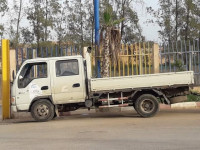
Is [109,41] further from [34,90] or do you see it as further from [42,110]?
[42,110]

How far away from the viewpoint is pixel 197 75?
15.7 metres

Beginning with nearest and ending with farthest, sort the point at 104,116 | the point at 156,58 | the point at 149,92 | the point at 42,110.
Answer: the point at 42,110 < the point at 149,92 < the point at 104,116 < the point at 156,58

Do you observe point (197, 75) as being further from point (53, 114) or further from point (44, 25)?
point (44, 25)

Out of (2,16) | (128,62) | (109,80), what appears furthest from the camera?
(2,16)

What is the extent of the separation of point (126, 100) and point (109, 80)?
36.5 inches

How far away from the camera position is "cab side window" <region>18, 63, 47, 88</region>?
11336 mm

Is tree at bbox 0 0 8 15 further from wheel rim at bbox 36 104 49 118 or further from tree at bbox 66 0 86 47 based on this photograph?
wheel rim at bbox 36 104 49 118

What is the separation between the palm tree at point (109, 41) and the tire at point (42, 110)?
11.2 ft

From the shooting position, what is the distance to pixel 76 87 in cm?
1133

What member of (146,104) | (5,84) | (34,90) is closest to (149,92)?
(146,104)

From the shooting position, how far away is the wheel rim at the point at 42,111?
37.3 ft

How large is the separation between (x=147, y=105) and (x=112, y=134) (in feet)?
9.97

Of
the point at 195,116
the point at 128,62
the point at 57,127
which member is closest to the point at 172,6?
the point at 128,62

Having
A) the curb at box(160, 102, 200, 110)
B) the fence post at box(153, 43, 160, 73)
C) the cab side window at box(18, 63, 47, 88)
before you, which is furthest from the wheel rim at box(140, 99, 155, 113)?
the fence post at box(153, 43, 160, 73)
